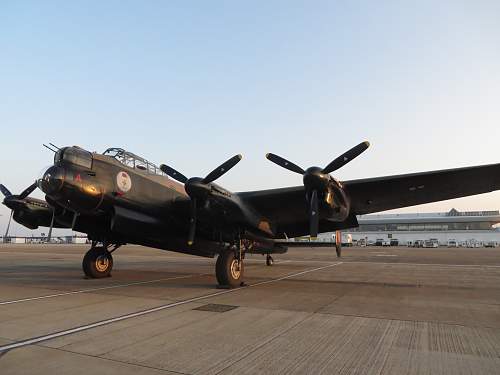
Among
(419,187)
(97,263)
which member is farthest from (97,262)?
(419,187)

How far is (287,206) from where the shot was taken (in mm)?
13328

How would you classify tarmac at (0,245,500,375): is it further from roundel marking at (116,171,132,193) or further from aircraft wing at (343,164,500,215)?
aircraft wing at (343,164,500,215)

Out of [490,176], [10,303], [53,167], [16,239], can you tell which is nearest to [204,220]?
[53,167]

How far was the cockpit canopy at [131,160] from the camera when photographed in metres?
12.7

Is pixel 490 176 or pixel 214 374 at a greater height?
pixel 490 176

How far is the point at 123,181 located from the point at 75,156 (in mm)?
1713

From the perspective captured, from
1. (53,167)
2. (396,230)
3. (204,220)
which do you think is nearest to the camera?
(53,167)

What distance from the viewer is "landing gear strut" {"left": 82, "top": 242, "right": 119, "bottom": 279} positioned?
14648mm

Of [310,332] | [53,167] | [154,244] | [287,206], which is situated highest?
[53,167]

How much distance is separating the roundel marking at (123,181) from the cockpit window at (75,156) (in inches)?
39.3

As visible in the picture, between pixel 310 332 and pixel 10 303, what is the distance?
24.9 feet

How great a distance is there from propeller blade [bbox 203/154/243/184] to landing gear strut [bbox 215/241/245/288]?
2778 mm

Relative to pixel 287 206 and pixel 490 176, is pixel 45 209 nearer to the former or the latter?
pixel 287 206

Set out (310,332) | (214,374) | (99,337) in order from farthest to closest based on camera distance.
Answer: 1. (310,332)
2. (99,337)
3. (214,374)
